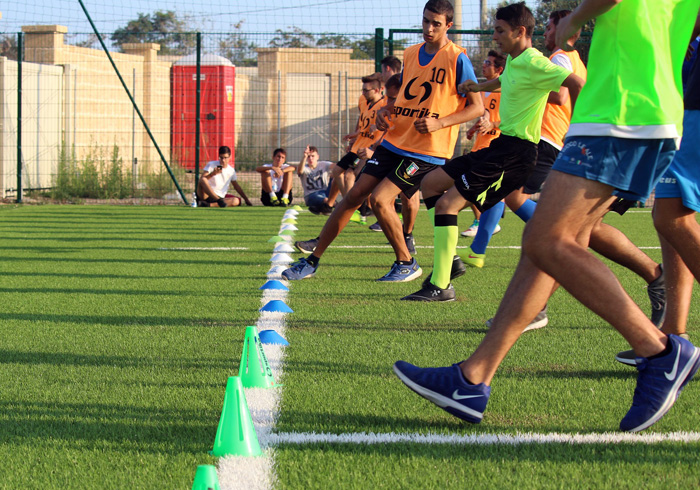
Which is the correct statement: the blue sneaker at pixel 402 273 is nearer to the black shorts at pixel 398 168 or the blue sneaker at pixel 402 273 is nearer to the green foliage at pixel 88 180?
the black shorts at pixel 398 168

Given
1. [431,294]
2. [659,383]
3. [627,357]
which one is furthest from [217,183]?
[659,383]

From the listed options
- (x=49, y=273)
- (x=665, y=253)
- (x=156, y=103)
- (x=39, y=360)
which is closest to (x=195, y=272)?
(x=49, y=273)

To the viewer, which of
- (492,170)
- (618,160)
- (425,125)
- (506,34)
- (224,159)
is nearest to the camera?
(618,160)

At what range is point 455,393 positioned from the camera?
2939 mm

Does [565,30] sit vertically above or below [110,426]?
above

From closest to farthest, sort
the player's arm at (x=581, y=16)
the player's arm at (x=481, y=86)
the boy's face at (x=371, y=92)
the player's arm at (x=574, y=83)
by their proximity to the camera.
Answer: the player's arm at (x=581, y=16), the player's arm at (x=574, y=83), the player's arm at (x=481, y=86), the boy's face at (x=371, y=92)

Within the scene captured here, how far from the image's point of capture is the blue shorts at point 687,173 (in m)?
3.50

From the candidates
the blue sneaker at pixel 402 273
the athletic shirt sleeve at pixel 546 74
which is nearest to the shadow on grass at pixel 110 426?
the athletic shirt sleeve at pixel 546 74

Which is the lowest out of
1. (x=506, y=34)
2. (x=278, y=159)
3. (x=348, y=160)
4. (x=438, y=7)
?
(x=348, y=160)

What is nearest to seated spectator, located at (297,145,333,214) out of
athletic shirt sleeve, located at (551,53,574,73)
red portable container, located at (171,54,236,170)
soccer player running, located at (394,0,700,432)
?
red portable container, located at (171,54,236,170)

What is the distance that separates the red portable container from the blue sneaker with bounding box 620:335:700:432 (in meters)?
16.2

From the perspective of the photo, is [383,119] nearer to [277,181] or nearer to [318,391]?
[318,391]

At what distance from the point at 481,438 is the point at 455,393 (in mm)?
176

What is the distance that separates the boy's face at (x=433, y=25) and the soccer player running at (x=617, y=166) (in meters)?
3.47
